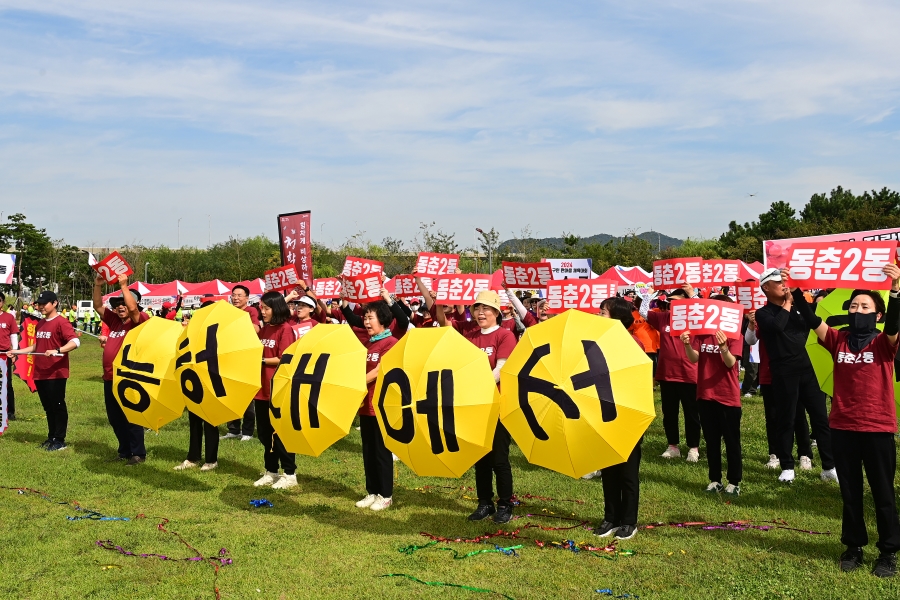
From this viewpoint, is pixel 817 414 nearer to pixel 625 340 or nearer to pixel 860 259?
pixel 860 259

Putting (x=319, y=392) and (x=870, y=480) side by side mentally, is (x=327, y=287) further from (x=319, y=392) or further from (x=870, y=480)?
(x=870, y=480)

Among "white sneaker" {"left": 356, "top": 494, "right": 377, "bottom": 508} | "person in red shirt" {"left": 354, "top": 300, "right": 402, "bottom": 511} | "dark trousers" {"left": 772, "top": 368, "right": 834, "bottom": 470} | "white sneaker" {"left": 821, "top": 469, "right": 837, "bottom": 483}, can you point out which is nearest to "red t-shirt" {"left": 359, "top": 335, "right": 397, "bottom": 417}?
"person in red shirt" {"left": 354, "top": 300, "right": 402, "bottom": 511}

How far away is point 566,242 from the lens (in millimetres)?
62500

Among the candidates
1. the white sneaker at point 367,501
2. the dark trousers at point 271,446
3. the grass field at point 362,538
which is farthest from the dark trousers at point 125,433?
the white sneaker at point 367,501

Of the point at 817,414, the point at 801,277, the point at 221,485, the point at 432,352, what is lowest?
the point at 221,485

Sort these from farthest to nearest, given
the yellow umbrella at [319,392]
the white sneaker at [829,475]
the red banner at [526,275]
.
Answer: the red banner at [526,275] < the white sneaker at [829,475] < the yellow umbrella at [319,392]

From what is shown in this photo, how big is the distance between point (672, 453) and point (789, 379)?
7.61 ft

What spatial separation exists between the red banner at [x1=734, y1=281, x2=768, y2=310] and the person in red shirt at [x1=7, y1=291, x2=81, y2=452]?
9951 mm

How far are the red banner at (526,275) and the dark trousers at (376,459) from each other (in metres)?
3.82

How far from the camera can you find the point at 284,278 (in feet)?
45.1

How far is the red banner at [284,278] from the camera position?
13.6 metres

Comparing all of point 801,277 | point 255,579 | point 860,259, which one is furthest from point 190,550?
point 860,259

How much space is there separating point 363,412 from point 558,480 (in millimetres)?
2758

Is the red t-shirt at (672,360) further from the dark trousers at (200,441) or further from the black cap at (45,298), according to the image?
the black cap at (45,298)
